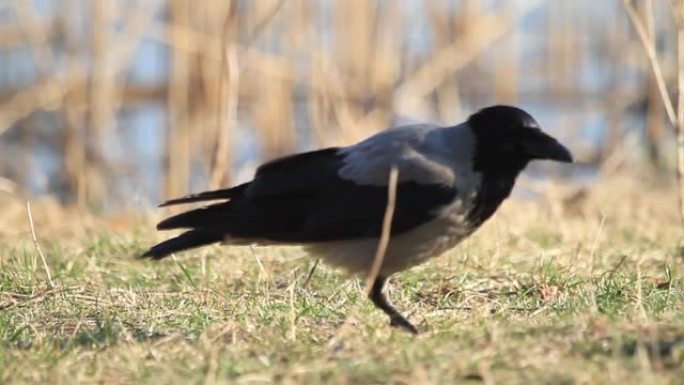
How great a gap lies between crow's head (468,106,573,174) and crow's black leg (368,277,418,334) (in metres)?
0.49

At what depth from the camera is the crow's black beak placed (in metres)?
4.13

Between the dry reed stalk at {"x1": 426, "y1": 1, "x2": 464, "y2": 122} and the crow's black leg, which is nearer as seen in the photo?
the crow's black leg

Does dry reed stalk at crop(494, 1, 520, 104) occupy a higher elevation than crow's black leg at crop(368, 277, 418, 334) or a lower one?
higher

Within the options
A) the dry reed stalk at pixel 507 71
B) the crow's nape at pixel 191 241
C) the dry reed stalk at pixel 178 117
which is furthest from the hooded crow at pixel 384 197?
the dry reed stalk at pixel 507 71

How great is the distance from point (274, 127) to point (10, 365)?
6.40 meters

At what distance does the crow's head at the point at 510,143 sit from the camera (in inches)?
163

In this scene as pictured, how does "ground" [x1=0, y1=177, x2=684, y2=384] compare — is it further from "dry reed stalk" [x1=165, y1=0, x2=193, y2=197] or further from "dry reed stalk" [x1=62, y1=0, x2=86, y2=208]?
"dry reed stalk" [x1=62, y1=0, x2=86, y2=208]

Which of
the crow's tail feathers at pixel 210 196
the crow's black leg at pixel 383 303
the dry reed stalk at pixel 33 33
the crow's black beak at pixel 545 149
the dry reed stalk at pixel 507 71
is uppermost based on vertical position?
the dry reed stalk at pixel 33 33

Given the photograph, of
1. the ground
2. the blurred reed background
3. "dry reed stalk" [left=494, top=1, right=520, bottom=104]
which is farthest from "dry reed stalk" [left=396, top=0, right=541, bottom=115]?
the ground

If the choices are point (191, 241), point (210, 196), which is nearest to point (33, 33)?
point (210, 196)

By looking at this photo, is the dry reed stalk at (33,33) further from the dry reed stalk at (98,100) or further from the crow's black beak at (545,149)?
the crow's black beak at (545,149)

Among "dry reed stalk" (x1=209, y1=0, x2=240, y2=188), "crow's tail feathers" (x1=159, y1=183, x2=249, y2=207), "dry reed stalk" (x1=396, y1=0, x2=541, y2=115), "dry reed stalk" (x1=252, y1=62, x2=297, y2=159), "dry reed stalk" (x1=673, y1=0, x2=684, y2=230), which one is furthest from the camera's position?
"dry reed stalk" (x1=252, y1=62, x2=297, y2=159)

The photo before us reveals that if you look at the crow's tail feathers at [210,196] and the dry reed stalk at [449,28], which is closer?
the crow's tail feathers at [210,196]

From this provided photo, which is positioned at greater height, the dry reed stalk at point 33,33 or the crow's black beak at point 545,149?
the dry reed stalk at point 33,33
